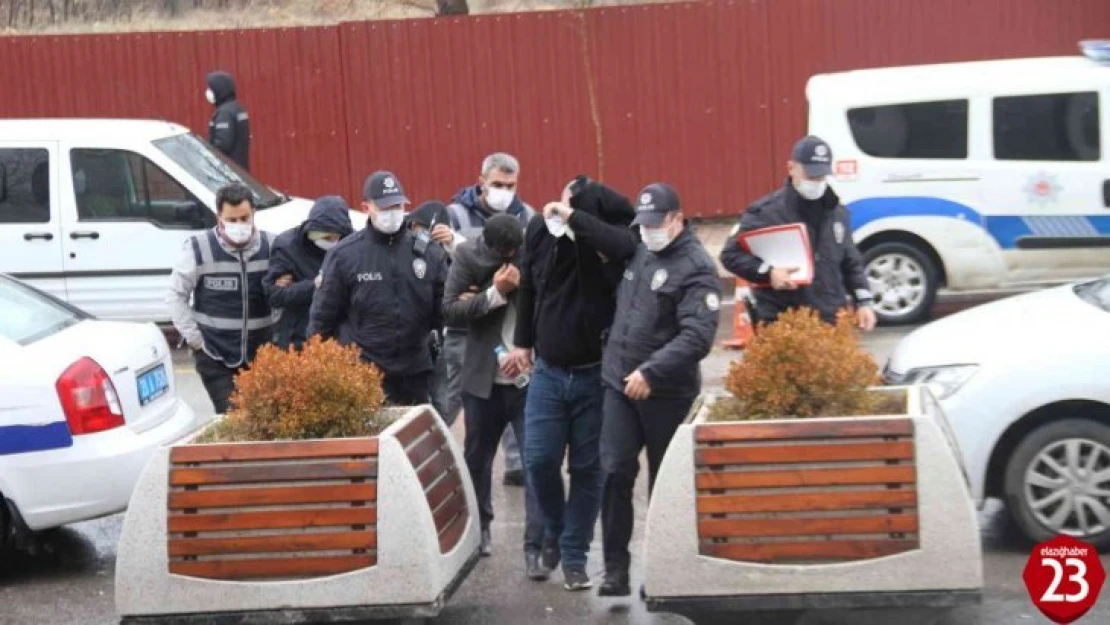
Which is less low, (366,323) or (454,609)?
(366,323)

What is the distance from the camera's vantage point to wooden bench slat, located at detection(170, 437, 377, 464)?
567 centimetres

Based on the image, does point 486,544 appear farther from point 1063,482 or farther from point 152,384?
point 1063,482

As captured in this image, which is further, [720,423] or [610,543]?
[610,543]

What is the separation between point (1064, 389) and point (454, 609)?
2677 mm

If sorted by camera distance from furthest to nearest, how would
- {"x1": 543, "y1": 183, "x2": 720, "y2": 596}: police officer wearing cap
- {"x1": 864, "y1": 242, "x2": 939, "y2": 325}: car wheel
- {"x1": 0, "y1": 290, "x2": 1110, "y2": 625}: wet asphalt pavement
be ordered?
{"x1": 864, "y1": 242, "x2": 939, "y2": 325}: car wheel → {"x1": 0, "y1": 290, "x2": 1110, "y2": 625}: wet asphalt pavement → {"x1": 543, "y1": 183, "x2": 720, "y2": 596}: police officer wearing cap

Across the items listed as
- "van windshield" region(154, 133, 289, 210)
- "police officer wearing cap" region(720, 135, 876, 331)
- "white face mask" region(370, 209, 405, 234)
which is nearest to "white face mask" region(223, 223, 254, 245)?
"white face mask" region(370, 209, 405, 234)

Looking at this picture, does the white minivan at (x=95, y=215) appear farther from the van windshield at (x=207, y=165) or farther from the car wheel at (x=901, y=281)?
the car wheel at (x=901, y=281)

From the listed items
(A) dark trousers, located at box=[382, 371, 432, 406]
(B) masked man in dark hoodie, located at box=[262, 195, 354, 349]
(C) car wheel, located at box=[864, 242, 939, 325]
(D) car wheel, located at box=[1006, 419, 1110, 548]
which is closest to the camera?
(D) car wheel, located at box=[1006, 419, 1110, 548]

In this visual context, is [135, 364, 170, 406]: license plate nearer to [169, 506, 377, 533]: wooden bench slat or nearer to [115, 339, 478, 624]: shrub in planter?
[115, 339, 478, 624]: shrub in planter

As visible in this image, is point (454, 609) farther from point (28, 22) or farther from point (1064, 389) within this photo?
point (28, 22)

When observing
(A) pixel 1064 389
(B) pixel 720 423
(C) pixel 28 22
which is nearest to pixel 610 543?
(B) pixel 720 423

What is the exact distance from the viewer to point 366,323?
23.7 feet

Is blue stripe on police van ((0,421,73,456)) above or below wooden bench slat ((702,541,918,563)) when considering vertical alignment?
above

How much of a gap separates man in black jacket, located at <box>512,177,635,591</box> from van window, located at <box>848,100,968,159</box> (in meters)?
6.59
